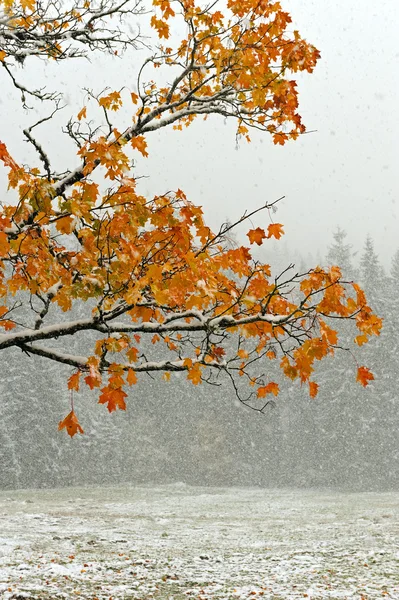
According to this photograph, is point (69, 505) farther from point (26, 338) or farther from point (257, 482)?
point (257, 482)

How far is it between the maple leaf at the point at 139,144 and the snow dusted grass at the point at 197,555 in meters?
5.65

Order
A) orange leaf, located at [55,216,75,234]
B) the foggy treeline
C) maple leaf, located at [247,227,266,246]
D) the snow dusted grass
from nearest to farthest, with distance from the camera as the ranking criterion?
orange leaf, located at [55,216,75,234] → maple leaf, located at [247,227,266,246] → the snow dusted grass → the foggy treeline

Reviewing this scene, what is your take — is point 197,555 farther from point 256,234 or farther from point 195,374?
point 256,234

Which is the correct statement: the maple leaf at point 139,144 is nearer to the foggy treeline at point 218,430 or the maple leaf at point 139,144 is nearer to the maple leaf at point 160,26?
the maple leaf at point 160,26

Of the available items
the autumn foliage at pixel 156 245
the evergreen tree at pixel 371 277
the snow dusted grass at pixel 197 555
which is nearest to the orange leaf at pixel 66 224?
the autumn foliage at pixel 156 245

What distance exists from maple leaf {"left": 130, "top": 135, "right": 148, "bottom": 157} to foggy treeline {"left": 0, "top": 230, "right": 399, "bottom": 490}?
35.5 meters

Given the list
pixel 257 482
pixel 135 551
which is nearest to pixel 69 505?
pixel 135 551

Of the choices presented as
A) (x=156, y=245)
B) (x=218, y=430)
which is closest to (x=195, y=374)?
(x=156, y=245)

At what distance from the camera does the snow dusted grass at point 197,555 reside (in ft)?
27.6

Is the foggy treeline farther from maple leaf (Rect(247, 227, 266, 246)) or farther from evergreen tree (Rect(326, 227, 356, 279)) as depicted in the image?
maple leaf (Rect(247, 227, 266, 246))

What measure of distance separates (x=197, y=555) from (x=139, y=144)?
27.6ft

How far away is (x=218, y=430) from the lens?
1843 inches

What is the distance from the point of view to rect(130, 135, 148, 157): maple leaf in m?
5.89

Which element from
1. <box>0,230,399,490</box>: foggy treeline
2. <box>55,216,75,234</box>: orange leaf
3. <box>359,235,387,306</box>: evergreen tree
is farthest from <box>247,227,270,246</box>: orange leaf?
<box>359,235,387,306</box>: evergreen tree
